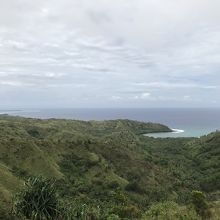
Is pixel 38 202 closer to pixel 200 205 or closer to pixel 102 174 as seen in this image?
pixel 200 205

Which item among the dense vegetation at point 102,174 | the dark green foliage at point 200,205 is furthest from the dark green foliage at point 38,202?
the dark green foliage at point 200,205

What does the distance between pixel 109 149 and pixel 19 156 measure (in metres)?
26.1

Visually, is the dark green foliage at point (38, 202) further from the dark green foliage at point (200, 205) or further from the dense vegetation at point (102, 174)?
the dark green foliage at point (200, 205)

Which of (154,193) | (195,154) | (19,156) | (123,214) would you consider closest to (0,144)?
(19,156)

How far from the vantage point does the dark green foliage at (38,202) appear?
27.1m

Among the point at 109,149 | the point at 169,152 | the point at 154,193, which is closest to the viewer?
the point at 154,193

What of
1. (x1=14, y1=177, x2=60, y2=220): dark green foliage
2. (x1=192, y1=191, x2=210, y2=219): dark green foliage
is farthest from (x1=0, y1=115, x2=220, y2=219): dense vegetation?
(x1=192, y1=191, x2=210, y2=219): dark green foliage

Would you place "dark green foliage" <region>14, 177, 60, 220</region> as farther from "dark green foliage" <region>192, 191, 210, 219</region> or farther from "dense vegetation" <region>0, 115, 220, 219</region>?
"dark green foliage" <region>192, 191, 210, 219</region>

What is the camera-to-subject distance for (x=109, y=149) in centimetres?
8262

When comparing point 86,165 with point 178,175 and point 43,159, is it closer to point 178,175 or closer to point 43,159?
point 43,159

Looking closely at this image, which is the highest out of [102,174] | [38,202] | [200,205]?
[200,205]

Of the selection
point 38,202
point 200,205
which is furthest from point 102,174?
point 38,202

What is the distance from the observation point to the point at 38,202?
89.8 feet

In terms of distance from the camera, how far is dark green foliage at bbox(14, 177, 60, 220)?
27097mm
